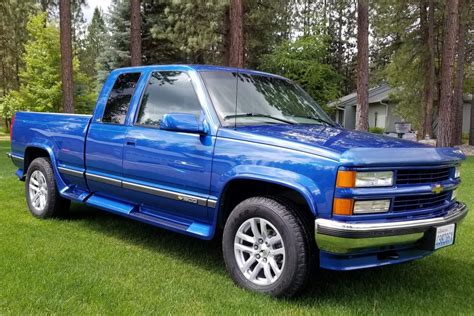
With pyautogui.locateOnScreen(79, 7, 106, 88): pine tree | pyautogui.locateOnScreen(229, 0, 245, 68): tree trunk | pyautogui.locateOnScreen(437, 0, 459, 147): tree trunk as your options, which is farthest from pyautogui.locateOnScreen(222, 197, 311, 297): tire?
pyautogui.locateOnScreen(79, 7, 106, 88): pine tree

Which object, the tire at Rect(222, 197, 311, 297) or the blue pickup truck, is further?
the tire at Rect(222, 197, 311, 297)

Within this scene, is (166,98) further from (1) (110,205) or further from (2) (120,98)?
(1) (110,205)

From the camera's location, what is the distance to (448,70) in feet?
51.4

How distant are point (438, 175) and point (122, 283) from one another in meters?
2.76

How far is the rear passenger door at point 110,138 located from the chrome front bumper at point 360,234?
2.47 metres

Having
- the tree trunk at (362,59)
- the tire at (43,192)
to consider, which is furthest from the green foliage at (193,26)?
the tire at (43,192)

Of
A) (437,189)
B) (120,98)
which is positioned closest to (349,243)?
(437,189)

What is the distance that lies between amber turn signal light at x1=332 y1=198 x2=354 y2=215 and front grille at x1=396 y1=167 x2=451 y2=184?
0.48 metres

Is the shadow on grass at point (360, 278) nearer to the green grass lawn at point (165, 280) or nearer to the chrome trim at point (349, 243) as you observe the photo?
the green grass lawn at point (165, 280)

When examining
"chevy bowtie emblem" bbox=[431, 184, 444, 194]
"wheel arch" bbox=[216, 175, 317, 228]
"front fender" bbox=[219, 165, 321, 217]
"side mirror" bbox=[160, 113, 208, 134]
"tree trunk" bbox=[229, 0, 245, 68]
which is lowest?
"wheel arch" bbox=[216, 175, 317, 228]

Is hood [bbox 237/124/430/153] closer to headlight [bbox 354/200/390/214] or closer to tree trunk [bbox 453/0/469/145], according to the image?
headlight [bbox 354/200/390/214]

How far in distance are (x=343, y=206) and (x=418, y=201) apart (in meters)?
0.75

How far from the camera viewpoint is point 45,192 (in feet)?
20.8

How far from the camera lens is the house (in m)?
37.5
